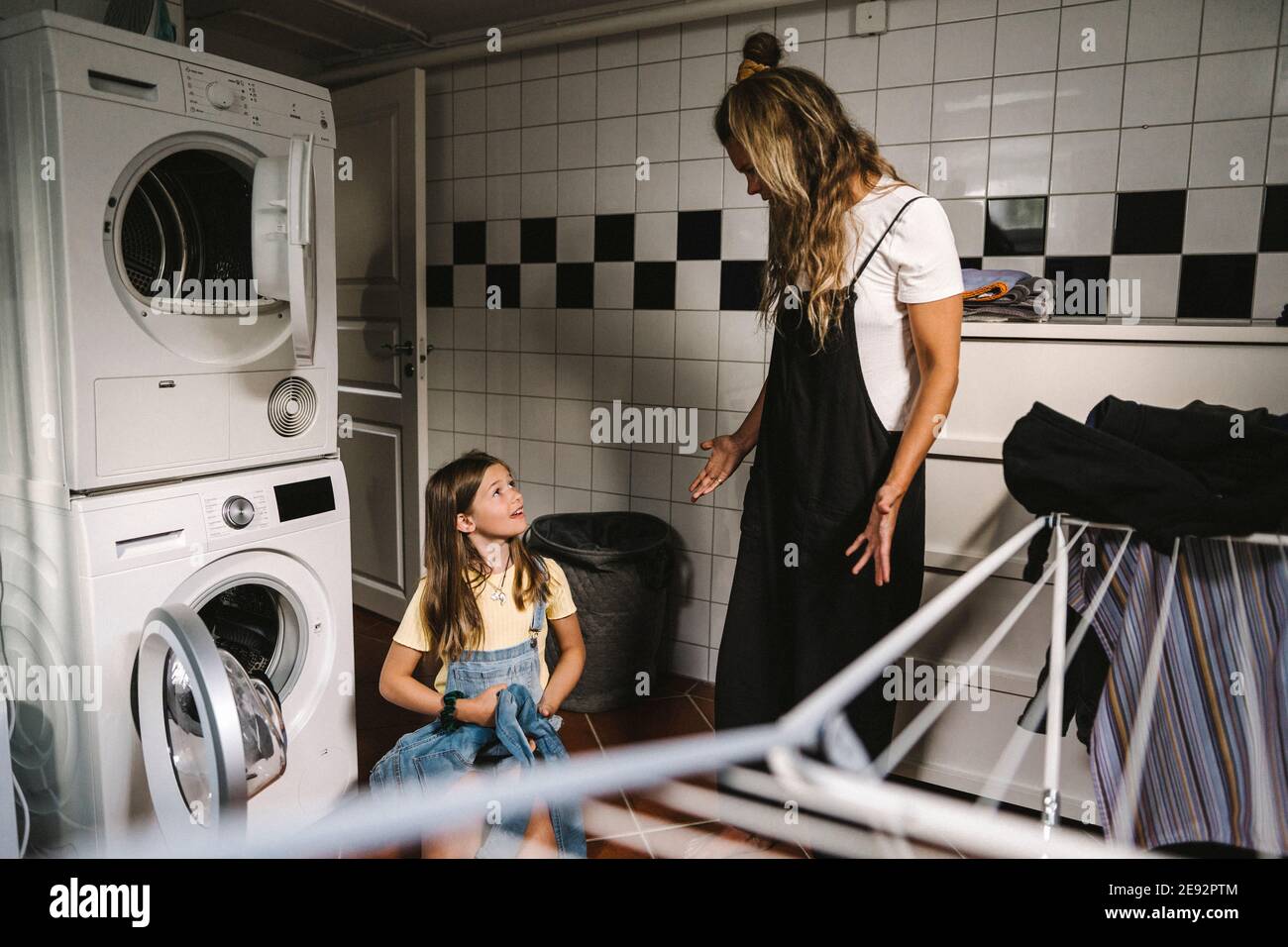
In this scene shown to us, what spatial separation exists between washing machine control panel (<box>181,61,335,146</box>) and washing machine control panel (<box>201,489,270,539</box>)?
2.19 ft

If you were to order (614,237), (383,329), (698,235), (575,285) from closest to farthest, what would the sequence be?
(698,235), (614,237), (575,285), (383,329)

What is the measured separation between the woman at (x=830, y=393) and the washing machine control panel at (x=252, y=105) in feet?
2.68

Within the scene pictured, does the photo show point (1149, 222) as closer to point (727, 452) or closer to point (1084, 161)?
point (1084, 161)

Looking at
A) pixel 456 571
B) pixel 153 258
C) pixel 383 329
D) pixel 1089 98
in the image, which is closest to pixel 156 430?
pixel 153 258

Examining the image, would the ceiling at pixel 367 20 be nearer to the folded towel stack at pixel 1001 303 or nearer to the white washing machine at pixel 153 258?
the white washing machine at pixel 153 258

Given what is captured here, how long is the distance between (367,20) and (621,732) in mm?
2347

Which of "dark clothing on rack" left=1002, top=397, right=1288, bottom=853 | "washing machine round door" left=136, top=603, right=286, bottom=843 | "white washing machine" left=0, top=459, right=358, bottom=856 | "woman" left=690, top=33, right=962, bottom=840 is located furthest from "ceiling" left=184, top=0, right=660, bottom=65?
"washing machine round door" left=136, top=603, right=286, bottom=843

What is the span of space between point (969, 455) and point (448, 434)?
1.97 meters

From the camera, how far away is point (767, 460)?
1.62 metres

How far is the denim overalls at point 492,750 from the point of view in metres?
1.40

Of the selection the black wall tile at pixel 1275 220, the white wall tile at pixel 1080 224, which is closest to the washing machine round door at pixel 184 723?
the white wall tile at pixel 1080 224

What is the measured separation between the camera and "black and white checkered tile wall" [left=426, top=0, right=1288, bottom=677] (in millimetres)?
1896

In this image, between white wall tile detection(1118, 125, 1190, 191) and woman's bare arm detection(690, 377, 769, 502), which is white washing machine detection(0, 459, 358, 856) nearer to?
woman's bare arm detection(690, 377, 769, 502)

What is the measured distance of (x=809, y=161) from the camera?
4.68 ft
